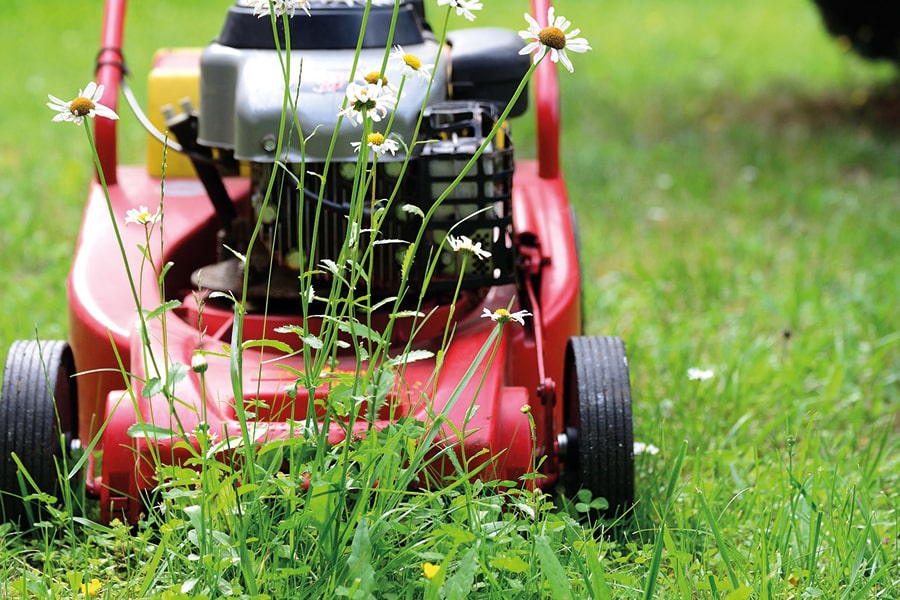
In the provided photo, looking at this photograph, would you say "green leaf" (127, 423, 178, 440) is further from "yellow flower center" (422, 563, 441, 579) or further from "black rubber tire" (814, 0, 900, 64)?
"black rubber tire" (814, 0, 900, 64)

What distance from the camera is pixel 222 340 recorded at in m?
1.95

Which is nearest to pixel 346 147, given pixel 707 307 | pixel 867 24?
pixel 707 307

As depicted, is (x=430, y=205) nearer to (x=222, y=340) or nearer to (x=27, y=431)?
(x=222, y=340)

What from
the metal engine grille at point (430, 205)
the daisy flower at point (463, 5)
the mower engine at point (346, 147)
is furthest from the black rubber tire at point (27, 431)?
the daisy flower at point (463, 5)

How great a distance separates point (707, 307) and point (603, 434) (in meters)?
1.39

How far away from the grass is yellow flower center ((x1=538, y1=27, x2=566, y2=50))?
540mm

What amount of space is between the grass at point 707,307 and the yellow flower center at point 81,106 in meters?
0.51

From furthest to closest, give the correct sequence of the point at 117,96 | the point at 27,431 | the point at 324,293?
1. the point at 117,96
2. the point at 324,293
3. the point at 27,431

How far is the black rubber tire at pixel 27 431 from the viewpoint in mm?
1725

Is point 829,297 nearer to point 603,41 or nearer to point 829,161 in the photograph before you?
point 829,161

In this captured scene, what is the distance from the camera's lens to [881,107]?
533cm

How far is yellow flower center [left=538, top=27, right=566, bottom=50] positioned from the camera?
1.26m

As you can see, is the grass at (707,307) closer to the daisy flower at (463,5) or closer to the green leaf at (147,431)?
the green leaf at (147,431)

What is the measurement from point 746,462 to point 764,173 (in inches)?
91.8
